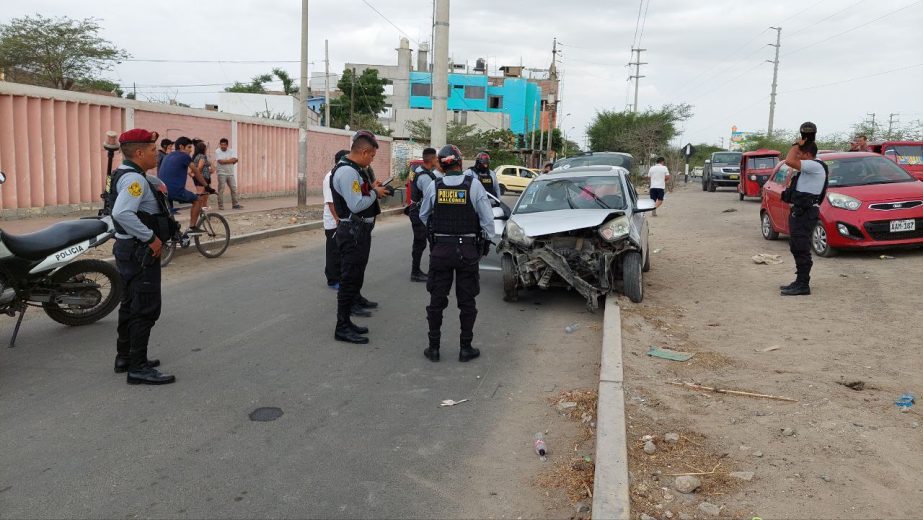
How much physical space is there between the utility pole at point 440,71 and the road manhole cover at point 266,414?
12.6m

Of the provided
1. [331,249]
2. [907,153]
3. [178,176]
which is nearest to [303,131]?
[178,176]

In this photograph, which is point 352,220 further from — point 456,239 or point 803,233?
point 803,233

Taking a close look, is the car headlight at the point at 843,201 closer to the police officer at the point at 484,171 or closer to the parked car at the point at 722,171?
the police officer at the point at 484,171

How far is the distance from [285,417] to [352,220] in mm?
2149

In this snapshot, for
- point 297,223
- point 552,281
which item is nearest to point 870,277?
point 552,281

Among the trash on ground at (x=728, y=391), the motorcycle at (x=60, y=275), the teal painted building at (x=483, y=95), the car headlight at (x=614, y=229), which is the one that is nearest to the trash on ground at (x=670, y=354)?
the trash on ground at (x=728, y=391)

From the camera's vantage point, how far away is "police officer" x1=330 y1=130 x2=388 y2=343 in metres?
5.95

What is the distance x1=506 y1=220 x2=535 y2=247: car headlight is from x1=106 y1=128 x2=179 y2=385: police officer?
11.9ft

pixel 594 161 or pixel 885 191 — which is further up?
pixel 594 161

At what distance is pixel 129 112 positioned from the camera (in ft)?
50.1

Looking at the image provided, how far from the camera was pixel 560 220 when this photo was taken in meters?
7.62

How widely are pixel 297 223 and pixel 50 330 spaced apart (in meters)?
8.64

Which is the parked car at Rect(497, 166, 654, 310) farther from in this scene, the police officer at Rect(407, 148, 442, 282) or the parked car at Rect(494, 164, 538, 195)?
the parked car at Rect(494, 164, 538, 195)

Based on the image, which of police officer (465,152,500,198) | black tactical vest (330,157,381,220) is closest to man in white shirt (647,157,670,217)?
police officer (465,152,500,198)
